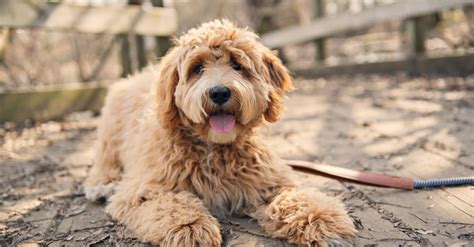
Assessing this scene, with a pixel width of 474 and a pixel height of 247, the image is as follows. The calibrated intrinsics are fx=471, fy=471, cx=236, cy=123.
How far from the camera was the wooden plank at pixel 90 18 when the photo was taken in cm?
642

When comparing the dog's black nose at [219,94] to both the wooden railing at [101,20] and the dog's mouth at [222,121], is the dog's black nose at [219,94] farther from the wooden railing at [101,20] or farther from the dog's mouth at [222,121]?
the wooden railing at [101,20]

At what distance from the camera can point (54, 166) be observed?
477 centimetres

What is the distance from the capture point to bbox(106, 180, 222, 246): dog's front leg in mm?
2580

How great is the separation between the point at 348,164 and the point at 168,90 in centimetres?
186

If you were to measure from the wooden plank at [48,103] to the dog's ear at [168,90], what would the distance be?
4.18 metres

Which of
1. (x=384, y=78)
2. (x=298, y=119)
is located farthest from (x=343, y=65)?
(x=298, y=119)

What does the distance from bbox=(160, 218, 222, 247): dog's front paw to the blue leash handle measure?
5.02 feet

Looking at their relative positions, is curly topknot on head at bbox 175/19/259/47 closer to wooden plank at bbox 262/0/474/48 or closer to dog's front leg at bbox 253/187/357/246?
dog's front leg at bbox 253/187/357/246

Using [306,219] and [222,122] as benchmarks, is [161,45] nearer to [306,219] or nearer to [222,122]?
[222,122]

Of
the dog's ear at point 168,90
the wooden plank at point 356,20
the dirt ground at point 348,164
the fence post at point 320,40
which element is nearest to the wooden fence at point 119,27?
the wooden plank at point 356,20

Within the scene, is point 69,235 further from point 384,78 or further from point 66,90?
point 384,78

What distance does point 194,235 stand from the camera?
2.56 meters

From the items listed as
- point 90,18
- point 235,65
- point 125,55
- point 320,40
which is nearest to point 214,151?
point 235,65

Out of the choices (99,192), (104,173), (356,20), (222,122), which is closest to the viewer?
(222,122)
